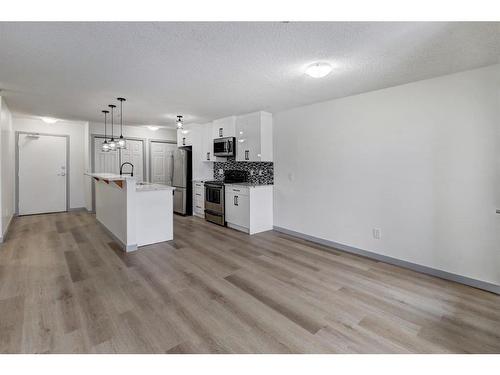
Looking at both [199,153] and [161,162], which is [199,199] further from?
[161,162]

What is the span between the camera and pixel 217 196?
17.3ft

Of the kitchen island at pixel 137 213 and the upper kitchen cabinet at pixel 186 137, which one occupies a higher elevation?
the upper kitchen cabinet at pixel 186 137

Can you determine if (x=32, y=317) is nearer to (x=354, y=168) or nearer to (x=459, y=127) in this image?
(x=354, y=168)

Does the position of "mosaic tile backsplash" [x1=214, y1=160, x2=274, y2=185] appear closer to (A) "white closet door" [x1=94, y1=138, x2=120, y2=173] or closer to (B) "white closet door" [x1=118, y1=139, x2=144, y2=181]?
(B) "white closet door" [x1=118, y1=139, x2=144, y2=181]

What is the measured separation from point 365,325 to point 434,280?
4.61ft

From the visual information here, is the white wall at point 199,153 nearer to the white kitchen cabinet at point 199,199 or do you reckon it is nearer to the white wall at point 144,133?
the white kitchen cabinet at point 199,199

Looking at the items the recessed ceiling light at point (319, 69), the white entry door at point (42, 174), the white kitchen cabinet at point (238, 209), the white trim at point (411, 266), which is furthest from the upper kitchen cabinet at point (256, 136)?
the white entry door at point (42, 174)

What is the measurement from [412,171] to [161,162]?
6407 mm

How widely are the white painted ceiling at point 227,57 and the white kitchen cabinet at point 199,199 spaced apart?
2.57 meters

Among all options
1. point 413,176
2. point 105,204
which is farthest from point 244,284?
point 105,204

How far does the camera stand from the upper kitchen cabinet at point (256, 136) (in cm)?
469

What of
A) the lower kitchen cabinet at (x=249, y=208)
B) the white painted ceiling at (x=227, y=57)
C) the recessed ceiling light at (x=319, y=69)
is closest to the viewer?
the white painted ceiling at (x=227, y=57)

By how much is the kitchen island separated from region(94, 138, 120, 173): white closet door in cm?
253
